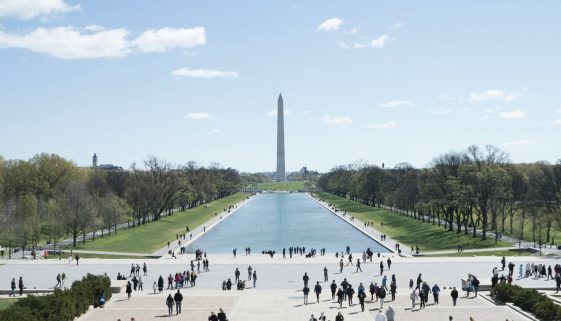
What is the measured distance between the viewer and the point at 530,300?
28.5 metres

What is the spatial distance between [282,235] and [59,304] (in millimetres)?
50539

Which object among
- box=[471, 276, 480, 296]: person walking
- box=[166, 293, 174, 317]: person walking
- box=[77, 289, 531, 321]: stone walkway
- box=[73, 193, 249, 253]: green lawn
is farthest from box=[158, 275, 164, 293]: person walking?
box=[73, 193, 249, 253]: green lawn

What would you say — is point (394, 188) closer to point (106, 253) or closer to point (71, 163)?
point (71, 163)

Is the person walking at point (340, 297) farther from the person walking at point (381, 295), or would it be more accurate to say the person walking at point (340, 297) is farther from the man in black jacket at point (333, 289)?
the person walking at point (381, 295)

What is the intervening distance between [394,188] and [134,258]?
77.3 metres

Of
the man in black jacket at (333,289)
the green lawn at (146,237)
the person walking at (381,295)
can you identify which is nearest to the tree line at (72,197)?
the green lawn at (146,237)

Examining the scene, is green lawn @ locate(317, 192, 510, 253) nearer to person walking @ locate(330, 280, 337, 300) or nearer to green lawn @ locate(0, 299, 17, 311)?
person walking @ locate(330, 280, 337, 300)

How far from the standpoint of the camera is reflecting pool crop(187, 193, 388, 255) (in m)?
64.3

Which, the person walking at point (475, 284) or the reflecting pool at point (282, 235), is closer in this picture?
the person walking at point (475, 284)

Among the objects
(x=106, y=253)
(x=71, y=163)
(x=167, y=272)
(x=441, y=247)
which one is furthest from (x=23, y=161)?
(x=441, y=247)

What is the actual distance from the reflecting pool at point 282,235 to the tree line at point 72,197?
11.9 meters

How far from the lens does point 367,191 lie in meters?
130

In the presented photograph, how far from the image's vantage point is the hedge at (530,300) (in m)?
26.1

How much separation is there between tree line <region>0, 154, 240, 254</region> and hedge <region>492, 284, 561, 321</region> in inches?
1767
